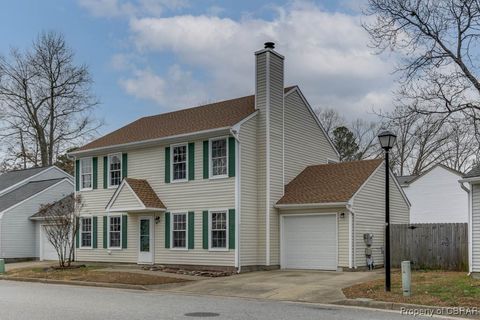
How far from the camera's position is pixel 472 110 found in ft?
55.3

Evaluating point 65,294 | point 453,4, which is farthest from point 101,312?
point 453,4

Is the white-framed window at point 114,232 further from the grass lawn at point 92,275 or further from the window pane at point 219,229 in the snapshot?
the window pane at point 219,229

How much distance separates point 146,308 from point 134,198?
11.3 meters

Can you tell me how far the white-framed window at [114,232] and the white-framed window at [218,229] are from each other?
17.9ft

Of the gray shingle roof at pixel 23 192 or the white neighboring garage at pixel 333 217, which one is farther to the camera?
the gray shingle roof at pixel 23 192

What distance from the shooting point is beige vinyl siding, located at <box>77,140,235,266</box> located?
2217 cm

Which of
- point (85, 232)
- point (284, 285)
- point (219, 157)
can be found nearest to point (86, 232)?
point (85, 232)

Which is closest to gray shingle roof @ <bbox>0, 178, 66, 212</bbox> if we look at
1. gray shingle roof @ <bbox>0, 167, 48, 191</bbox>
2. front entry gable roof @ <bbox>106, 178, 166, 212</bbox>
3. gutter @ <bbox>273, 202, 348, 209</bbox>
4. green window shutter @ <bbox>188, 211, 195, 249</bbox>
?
gray shingle roof @ <bbox>0, 167, 48, 191</bbox>

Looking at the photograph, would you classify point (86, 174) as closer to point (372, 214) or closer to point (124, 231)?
point (124, 231)

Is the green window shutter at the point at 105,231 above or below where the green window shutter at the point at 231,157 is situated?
below

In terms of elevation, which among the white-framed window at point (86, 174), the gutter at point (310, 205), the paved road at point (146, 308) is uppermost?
the white-framed window at point (86, 174)

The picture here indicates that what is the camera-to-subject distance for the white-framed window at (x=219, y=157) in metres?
22.2

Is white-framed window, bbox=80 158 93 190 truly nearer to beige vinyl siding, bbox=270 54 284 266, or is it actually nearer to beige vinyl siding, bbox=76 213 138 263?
beige vinyl siding, bbox=76 213 138 263

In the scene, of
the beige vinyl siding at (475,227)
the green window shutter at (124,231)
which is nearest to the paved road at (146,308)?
the beige vinyl siding at (475,227)
